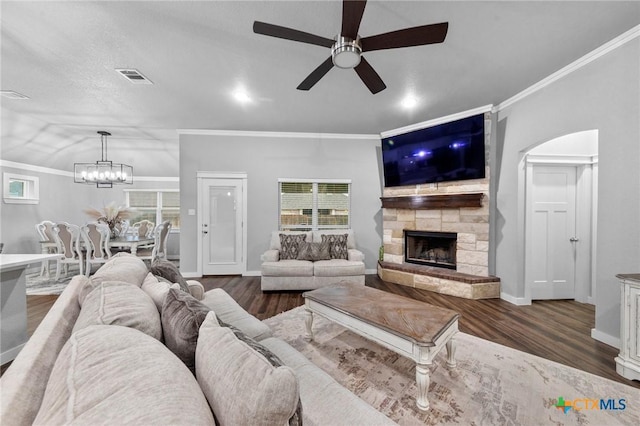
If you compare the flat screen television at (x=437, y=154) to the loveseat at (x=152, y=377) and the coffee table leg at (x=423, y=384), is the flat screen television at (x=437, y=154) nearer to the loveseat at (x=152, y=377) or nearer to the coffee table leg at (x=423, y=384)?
the coffee table leg at (x=423, y=384)

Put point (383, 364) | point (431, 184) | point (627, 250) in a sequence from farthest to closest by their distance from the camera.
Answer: point (431, 184) < point (627, 250) < point (383, 364)

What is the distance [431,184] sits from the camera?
13.8 ft

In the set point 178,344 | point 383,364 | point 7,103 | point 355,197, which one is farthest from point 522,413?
point 7,103

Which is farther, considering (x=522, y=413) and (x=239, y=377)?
(x=522, y=413)

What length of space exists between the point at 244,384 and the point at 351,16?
6.59ft

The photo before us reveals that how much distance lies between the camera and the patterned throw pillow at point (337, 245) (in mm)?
4180

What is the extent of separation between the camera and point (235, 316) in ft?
5.91

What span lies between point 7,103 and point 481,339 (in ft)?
23.3

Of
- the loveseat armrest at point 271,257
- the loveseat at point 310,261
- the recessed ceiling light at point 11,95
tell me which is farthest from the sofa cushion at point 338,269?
the recessed ceiling light at point 11,95

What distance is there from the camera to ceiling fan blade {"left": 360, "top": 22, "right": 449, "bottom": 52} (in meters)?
1.62

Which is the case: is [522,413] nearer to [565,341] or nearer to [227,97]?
[565,341]

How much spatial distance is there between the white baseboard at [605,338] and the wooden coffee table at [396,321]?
67.4 inches

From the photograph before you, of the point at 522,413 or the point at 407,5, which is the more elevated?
the point at 407,5

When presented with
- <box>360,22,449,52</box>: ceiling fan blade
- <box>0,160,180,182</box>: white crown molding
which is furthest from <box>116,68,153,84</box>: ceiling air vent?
<box>0,160,180,182</box>: white crown molding
